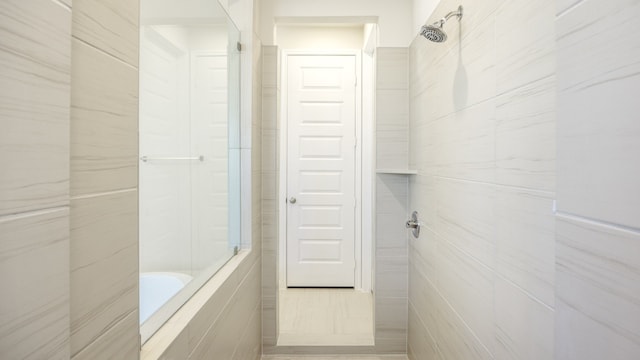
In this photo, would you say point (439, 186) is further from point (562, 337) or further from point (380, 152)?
point (562, 337)

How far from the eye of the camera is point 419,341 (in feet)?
6.86

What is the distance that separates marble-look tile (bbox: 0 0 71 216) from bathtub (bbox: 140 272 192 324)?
0.62 metres

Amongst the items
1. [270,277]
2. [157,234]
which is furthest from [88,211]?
[270,277]

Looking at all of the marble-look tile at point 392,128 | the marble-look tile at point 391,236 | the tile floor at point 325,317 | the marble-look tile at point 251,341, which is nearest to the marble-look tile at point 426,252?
the marble-look tile at point 391,236

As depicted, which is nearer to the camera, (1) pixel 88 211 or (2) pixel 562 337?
(2) pixel 562 337

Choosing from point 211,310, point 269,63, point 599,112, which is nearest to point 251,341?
point 211,310

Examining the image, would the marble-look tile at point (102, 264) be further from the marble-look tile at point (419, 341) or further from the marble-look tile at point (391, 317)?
the marble-look tile at point (391, 317)

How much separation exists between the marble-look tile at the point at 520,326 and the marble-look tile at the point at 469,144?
363 mm

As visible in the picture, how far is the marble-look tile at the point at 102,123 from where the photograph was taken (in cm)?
63

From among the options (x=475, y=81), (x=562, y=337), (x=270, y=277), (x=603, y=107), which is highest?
(x=475, y=81)

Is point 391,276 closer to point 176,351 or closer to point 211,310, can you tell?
point 211,310

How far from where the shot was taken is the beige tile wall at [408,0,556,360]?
35.2 inches

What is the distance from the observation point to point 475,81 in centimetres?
131

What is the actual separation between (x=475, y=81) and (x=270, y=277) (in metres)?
1.72
